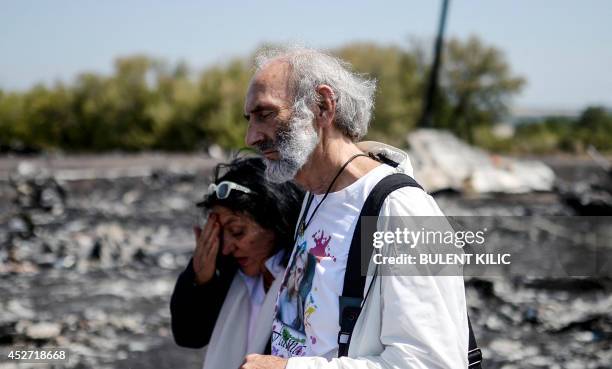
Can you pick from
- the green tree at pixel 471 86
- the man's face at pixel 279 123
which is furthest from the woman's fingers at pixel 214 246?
the green tree at pixel 471 86

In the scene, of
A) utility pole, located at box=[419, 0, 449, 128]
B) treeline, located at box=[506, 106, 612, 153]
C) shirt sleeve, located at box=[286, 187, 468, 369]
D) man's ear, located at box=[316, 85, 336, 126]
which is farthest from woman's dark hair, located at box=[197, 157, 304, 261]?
treeline, located at box=[506, 106, 612, 153]

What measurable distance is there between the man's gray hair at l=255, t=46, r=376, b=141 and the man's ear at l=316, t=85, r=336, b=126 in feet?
0.04

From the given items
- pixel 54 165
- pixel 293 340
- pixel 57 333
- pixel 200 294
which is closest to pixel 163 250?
pixel 57 333

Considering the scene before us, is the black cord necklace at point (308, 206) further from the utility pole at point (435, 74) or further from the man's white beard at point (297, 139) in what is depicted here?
the utility pole at point (435, 74)

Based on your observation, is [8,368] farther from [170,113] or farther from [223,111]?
[170,113]

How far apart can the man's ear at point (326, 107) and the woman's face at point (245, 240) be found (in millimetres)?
781

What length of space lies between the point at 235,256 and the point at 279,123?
842mm

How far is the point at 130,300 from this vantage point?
7.21 m

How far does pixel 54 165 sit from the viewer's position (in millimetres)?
21672

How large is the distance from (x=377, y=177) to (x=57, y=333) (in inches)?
182

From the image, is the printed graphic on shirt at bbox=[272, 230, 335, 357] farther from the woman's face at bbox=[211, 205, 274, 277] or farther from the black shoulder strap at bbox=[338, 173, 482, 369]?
the woman's face at bbox=[211, 205, 274, 277]

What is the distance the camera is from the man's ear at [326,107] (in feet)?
7.44

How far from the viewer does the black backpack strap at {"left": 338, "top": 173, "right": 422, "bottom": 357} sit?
6.56 ft

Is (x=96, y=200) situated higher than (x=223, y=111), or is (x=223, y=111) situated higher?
(x=223, y=111)
